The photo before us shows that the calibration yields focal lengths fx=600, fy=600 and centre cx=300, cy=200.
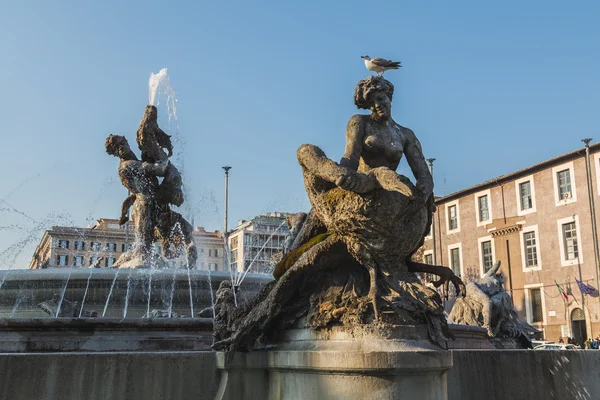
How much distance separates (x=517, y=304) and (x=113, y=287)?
132 feet

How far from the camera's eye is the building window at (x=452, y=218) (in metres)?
51.0

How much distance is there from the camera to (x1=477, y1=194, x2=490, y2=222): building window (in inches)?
1874

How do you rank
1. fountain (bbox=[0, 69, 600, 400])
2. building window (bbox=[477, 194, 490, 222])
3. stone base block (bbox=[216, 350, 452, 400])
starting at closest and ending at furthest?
stone base block (bbox=[216, 350, 452, 400]), fountain (bbox=[0, 69, 600, 400]), building window (bbox=[477, 194, 490, 222])

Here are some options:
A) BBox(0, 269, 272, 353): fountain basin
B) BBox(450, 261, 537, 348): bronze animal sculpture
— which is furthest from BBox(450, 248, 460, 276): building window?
BBox(0, 269, 272, 353): fountain basin

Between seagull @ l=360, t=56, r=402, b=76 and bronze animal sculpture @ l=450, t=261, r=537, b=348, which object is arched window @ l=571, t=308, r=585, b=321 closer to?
bronze animal sculpture @ l=450, t=261, r=537, b=348

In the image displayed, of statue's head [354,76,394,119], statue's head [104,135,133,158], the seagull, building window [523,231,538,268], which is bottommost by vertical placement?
statue's head [354,76,394,119]

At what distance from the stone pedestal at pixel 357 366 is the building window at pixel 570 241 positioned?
39.5 meters

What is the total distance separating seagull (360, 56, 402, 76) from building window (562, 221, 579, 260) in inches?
1533

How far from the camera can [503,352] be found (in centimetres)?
448

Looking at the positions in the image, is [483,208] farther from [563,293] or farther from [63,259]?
[63,259]

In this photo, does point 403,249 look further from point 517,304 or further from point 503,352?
point 517,304

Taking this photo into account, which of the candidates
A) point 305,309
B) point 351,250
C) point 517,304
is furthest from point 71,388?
point 517,304

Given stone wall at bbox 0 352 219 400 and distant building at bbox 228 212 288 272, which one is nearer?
stone wall at bbox 0 352 219 400

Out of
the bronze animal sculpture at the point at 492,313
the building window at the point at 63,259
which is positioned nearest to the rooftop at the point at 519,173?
the bronze animal sculpture at the point at 492,313
